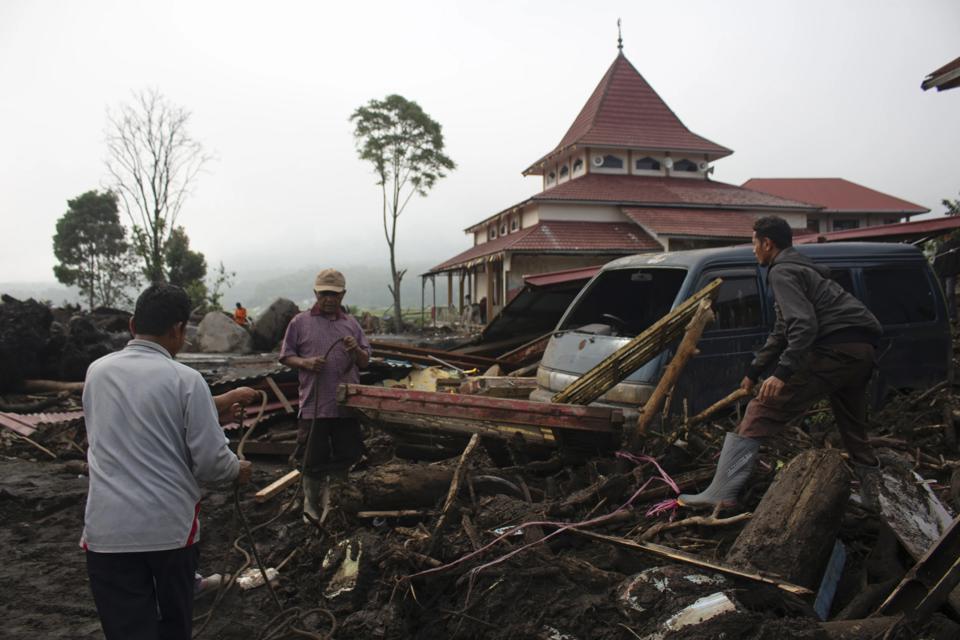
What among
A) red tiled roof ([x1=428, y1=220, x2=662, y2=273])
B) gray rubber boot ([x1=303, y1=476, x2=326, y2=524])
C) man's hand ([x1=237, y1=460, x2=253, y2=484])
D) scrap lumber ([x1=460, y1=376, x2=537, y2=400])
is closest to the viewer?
man's hand ([x1=237, y1=460, x2=253, y2=484])

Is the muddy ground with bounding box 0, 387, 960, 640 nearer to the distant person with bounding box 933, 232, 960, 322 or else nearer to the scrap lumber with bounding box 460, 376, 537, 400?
the scrap lumber with bounding box 460, 376, 537, 400

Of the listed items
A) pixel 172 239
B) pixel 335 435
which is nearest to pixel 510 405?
pixel 335 435

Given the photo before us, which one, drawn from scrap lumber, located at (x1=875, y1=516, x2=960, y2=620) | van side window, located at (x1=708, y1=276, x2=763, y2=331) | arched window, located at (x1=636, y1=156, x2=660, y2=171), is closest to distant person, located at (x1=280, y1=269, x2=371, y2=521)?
van side window, located at (x1=708, y1=276, x2=763, y2=331)

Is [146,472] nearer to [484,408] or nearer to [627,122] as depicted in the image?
[484,408]

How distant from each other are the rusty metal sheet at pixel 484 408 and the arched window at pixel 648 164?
83.4ft

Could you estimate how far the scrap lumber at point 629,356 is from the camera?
411 cm

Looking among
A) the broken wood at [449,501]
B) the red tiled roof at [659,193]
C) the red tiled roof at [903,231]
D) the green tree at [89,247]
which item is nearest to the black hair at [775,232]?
the broken wood at [449,501]

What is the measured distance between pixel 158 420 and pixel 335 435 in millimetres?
2435

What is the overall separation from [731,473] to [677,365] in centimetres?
92

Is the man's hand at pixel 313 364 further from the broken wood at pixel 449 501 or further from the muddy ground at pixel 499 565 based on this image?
the broken wood at pixel 449 501

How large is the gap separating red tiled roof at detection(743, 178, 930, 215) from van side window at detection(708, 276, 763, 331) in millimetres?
33877

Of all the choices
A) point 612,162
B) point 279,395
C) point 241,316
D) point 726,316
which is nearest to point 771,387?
point 726,316

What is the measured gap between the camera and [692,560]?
2.72 meters

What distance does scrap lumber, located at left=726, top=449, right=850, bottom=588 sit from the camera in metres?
2.74
